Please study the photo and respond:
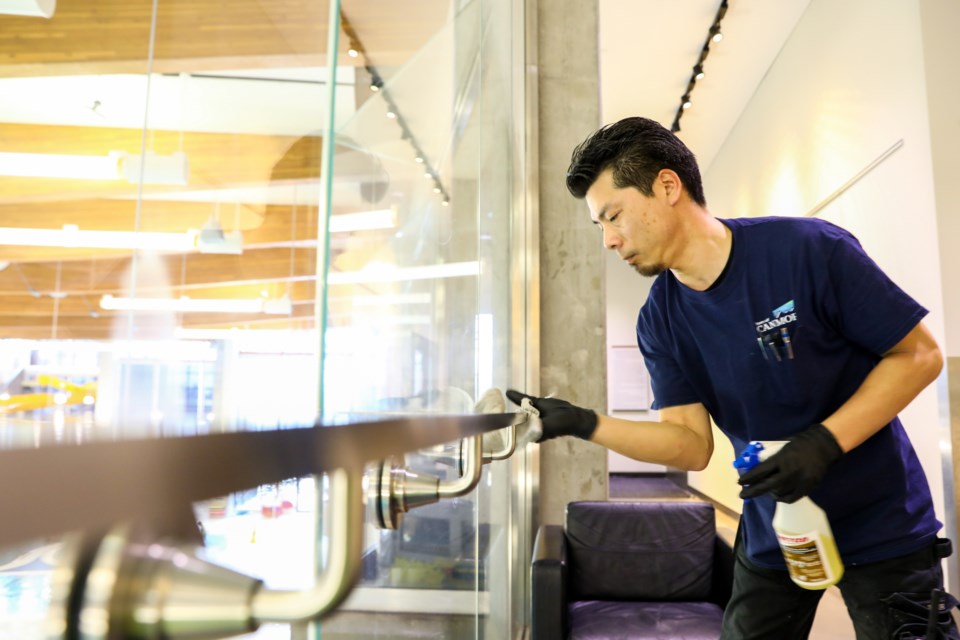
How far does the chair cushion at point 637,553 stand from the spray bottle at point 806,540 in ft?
5.58

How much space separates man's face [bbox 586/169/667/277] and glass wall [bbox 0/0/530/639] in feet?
1.32

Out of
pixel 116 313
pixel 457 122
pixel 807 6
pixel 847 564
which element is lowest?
pixel 847 564

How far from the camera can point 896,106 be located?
3.60 m

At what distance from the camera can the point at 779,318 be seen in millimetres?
1392

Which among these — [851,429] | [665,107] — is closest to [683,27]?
[665,107]

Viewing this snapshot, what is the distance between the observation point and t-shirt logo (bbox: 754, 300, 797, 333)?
4.51ft

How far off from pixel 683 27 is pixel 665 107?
1.71 metres

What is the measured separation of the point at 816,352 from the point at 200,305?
1.14 m

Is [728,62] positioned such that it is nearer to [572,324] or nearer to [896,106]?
[896,106]

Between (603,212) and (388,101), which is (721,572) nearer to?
(603,212)

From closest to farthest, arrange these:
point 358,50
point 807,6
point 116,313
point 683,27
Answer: point 116,313
point 358,50
point 807,6
point 683,27

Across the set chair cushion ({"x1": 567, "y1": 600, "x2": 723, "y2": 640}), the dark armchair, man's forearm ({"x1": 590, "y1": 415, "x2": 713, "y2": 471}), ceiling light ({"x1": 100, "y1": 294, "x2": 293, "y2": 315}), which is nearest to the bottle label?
man's forearm ({"x1": 590, "y1": 415, "x2": 713, "y2": 471})

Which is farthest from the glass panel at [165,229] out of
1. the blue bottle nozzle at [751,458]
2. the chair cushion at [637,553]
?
the chair cushion at [637,553]

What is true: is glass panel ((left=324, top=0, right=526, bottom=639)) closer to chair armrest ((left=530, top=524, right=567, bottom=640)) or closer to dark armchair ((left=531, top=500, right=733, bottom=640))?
chair armrest ((left=530, top=524, right=567, bottom=640))
